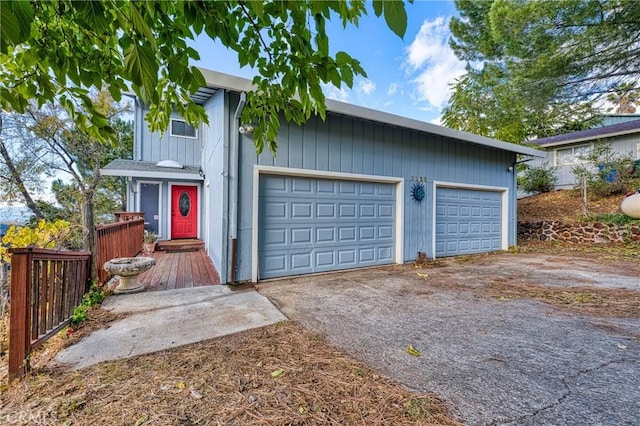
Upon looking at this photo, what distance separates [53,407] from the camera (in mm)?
1667

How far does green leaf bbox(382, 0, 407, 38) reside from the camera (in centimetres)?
79

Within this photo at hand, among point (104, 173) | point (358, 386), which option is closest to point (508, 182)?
point (358, 386)

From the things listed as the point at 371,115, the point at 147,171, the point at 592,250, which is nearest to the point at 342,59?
the point at 371,115

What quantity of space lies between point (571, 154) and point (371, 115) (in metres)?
13.9

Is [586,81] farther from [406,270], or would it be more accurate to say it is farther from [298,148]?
[298,148]

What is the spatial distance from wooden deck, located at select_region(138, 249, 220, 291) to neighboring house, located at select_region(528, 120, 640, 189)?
14591 mm

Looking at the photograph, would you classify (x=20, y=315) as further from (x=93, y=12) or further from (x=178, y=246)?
(x=178, y=246)

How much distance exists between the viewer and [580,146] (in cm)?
1323

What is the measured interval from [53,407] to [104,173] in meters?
7.43

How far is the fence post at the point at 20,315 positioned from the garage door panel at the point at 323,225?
115 inches

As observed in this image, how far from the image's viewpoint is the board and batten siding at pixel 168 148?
9555mm

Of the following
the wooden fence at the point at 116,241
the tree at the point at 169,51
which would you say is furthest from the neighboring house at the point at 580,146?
the wooden fence at the point at 116,241

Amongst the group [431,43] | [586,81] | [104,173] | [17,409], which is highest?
[431,43]

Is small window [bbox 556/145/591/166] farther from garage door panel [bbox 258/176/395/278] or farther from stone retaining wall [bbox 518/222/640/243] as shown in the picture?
garage door panel [bbox 258/176/395/278]
